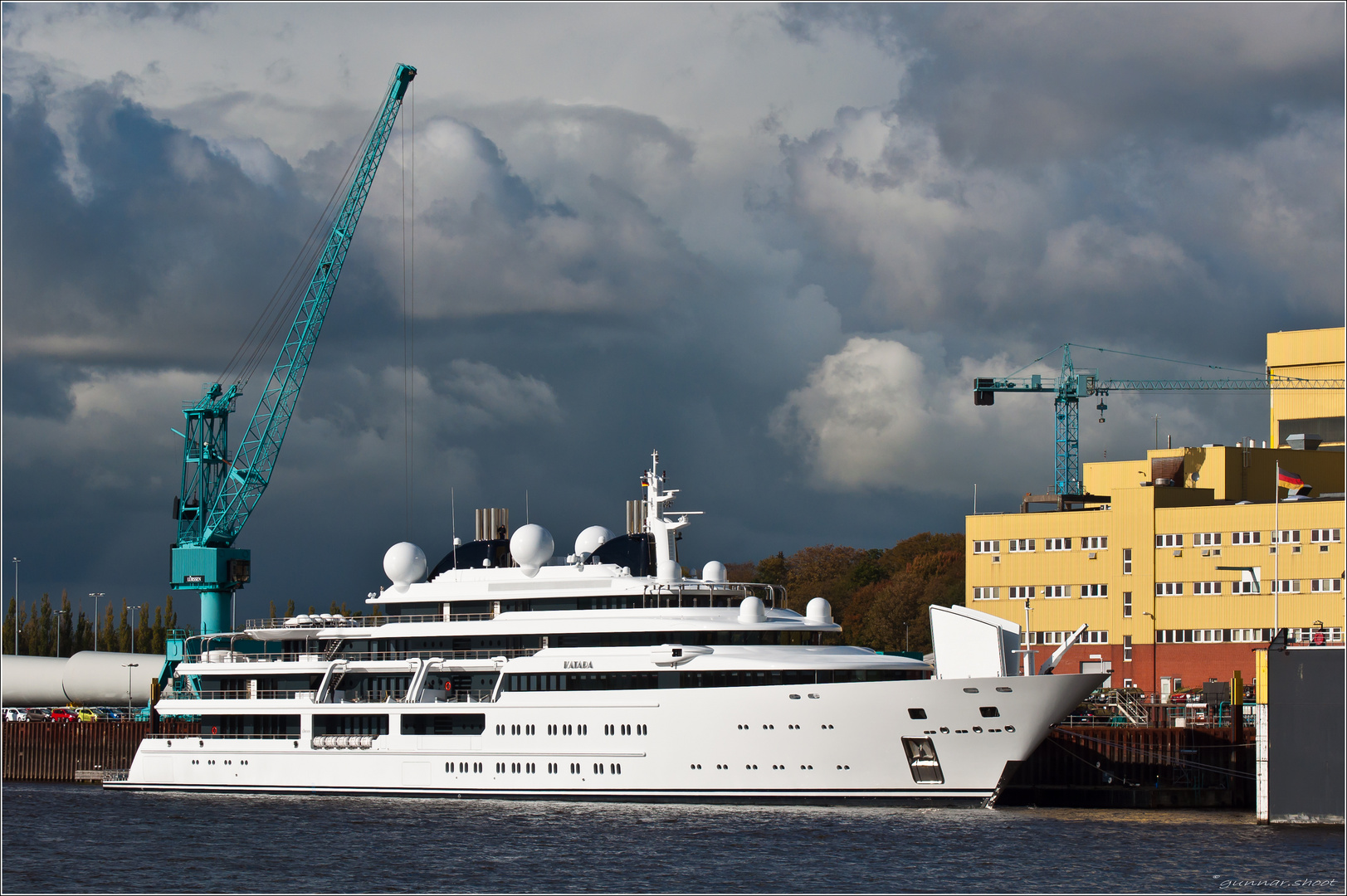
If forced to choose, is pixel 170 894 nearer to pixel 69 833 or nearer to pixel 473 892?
pixel 473 892

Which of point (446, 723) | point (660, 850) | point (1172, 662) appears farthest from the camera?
point (1172, 662)

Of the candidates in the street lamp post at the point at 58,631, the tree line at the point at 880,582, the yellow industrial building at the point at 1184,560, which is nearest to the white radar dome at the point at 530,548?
the yellow industrial building at the point at 1184,560

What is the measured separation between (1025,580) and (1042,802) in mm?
27471

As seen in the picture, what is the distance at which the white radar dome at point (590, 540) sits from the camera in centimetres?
5422

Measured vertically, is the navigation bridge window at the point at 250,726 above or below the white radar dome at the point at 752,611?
below

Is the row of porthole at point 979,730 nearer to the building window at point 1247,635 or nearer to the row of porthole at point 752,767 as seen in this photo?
the row of porthole at point 752,767

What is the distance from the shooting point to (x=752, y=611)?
158ft

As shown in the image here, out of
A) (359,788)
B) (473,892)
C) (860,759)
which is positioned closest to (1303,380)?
(860,759)

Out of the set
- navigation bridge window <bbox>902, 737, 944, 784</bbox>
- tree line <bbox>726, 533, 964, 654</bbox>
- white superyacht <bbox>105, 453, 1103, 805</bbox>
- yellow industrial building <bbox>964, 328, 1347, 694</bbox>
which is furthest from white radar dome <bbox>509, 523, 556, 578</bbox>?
tree line <bbox>726, 533, 964, 654</bbox>

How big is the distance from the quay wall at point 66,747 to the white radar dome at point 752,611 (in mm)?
31155

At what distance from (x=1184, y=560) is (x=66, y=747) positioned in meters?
50.7

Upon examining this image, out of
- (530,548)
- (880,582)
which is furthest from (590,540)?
(880,582)

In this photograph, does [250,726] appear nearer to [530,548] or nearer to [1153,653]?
[530,548]

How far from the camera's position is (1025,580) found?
255 feet
